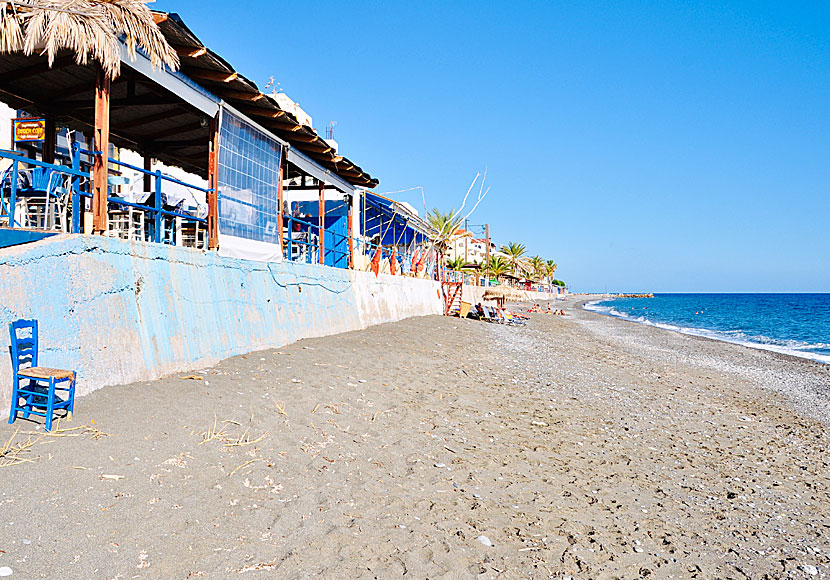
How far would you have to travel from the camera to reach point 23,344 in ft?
15.4

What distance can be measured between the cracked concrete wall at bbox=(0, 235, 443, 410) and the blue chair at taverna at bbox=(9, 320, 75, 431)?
0.11 metres

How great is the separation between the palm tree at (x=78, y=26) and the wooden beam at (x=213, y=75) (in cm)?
148

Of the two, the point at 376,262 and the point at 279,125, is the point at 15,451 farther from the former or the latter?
the point at 376,262

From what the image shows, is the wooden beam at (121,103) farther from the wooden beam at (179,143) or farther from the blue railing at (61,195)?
the wooden beam at (179,143)

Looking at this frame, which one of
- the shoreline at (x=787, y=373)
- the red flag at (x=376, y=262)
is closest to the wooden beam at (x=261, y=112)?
the red flag at (x=376, y=262)

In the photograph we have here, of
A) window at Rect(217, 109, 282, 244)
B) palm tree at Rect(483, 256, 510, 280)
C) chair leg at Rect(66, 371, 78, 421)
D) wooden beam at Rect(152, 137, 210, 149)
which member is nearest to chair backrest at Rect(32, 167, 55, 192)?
window at Rect(217, 109, 282, 244)

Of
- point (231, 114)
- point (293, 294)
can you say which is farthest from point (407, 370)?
point (231, 114)

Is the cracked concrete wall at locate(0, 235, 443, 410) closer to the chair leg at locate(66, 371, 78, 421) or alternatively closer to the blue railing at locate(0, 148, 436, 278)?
the chair leg at locate(66, 371, 78, 421)

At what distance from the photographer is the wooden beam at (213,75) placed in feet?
24.7

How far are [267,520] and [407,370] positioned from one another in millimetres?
5108

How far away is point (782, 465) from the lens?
5.95 m

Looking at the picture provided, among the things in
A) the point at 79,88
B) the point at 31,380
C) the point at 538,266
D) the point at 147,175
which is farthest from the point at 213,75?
the point at 538,266

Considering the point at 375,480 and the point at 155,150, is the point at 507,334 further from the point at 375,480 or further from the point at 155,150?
the point at 375,480

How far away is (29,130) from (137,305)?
542 cm
